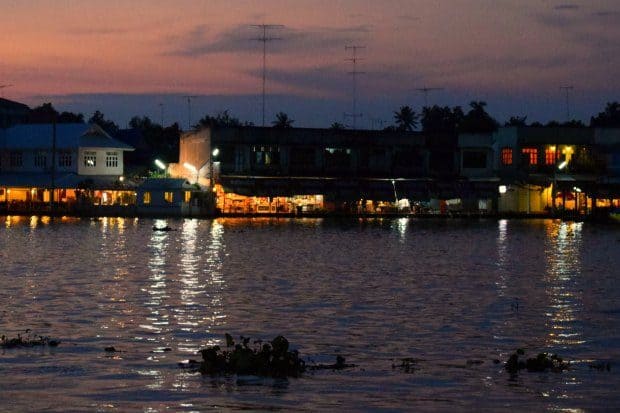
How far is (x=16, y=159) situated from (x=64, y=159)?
5.31 metres

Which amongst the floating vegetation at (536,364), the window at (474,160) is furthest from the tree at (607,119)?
the floating vegetation at (536,364)

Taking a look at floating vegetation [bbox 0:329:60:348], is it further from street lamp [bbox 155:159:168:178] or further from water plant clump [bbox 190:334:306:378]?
street lamp [bbox 155:159:168:178]

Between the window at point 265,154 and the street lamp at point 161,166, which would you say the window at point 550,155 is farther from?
the street lamp at point 161,166

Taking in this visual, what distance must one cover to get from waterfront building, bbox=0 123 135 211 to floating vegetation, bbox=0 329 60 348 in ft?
299

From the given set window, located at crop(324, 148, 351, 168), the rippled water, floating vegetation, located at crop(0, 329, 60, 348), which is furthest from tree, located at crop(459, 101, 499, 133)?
floating vegetation, located at crop(0, 329, 60, 348)

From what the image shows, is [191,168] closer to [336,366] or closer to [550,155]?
[550,155]

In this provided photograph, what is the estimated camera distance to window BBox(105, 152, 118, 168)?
122 metres

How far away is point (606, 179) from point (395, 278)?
79.9m

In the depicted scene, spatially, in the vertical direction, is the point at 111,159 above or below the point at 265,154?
below

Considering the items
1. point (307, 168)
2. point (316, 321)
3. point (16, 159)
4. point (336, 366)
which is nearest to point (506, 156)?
point (307, 168)

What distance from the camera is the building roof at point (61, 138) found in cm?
12094

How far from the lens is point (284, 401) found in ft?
66.4

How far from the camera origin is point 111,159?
122562mm

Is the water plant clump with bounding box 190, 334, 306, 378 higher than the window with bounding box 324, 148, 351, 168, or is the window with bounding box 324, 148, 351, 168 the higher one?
the window with bounding box 324, 148, 351, 168
